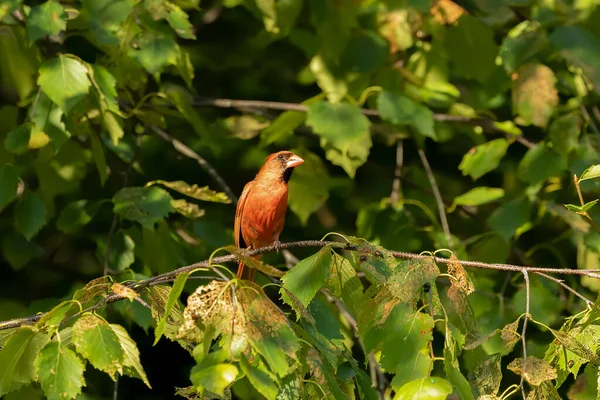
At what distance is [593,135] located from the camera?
5.52 m

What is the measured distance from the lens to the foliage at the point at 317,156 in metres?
4.16

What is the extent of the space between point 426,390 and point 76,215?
9.83ft

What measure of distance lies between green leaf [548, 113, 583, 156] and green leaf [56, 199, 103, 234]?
2608mm

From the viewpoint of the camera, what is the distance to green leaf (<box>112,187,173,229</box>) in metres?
4.55

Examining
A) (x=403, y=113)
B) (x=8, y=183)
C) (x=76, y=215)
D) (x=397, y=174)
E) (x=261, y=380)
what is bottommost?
(x=397, y=174)

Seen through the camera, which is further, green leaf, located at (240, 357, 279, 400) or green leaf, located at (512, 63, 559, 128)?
green leaf, located at (512, 63, 559, 128)

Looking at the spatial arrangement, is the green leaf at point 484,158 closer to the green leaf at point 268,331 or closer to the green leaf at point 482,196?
the green leaf at point 482,196

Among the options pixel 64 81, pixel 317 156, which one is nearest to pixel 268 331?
pixel 64 81

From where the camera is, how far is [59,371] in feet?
7.95

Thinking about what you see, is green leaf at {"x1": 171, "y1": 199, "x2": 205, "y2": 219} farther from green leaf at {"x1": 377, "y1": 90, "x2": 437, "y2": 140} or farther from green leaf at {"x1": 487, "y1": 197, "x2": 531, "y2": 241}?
green leaf at {"x1": 487, "y1": 197, "x2": 531, "y2": 241}

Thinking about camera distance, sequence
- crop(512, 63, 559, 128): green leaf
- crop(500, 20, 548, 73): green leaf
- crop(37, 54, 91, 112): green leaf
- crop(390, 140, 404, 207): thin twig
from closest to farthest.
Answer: crop(37, 54, 91, 112): green leaf < crop(500, 20, 548, 73): green leaf < crop(512, 63, 559, 128): green leaf < crop(390, 140, 404, 207): thin twig

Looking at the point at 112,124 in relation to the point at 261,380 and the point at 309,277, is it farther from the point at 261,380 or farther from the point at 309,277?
the point at 261,380

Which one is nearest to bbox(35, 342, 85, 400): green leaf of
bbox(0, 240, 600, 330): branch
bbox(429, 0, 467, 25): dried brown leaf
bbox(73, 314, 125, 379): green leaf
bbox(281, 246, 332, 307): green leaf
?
bbox(73, 314, 125, 379): green leaf

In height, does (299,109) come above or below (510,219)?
above
